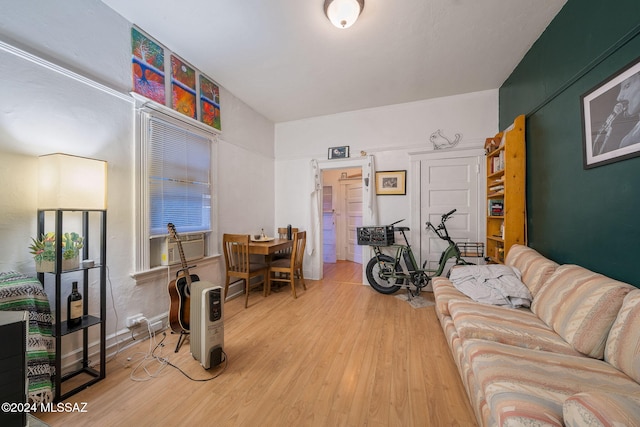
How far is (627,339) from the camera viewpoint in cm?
105

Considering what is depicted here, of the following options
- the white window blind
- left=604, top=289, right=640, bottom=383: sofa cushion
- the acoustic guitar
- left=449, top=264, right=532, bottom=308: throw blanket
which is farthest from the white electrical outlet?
left=604, top=289, right=640, bottom=383: sofa cushion

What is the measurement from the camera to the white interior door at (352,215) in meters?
5.73

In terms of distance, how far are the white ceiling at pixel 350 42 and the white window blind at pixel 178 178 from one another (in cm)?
87

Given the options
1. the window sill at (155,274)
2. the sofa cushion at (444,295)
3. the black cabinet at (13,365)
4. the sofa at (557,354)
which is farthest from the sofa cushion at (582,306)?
the window sill at (155,274)

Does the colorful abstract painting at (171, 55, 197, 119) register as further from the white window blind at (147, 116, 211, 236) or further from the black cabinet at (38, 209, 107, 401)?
the black cabinet at (38, 209, 107, 401)

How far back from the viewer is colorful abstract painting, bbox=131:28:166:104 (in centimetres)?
209

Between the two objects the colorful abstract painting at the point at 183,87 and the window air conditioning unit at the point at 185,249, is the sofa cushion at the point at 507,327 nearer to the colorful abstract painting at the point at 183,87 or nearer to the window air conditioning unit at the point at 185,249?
the window air conditioning unit at the point at 185,249

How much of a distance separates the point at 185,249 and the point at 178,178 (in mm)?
778

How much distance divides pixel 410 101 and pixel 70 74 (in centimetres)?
377

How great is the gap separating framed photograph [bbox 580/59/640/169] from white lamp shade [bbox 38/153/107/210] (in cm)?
327

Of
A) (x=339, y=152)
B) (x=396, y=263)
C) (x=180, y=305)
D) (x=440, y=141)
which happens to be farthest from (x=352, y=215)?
(x=180, y=305)

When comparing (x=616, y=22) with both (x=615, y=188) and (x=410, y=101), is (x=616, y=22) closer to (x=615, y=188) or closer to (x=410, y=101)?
(x=615, y=188)

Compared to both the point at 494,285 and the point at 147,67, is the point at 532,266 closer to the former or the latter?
the point at 494,285

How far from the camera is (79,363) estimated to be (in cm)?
170
